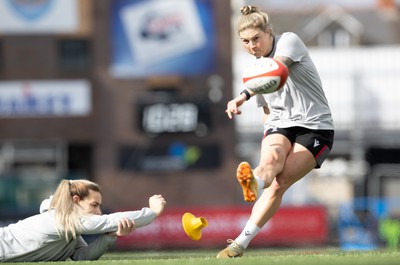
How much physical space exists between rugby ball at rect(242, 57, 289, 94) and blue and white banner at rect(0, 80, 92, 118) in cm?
2622

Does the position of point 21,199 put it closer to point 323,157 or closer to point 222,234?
point 222,234

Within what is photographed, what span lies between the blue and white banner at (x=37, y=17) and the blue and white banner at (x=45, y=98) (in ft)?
4.96

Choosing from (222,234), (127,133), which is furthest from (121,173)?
(222,234)

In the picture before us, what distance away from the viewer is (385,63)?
49188 millimetres

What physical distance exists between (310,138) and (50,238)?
2.13 m

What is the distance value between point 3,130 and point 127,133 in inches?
142

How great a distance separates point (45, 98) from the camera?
34781mm

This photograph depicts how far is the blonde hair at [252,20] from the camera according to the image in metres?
9.05

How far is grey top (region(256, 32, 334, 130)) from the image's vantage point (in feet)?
30.5

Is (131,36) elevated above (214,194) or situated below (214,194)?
above

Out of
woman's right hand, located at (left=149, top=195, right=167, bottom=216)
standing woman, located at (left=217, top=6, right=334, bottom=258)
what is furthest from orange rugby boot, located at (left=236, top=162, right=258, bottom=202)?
woman's right hand, located at (left=149, top=195, right=167, bottom=216)

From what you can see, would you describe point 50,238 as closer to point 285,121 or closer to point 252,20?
point 285,121

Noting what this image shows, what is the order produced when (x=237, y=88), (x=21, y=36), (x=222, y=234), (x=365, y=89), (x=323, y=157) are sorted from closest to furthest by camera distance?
(x=323, y=157) < (x=222, y=234) < (x=21, y=36) < (x=237, y=88) < (x=365, y=89)

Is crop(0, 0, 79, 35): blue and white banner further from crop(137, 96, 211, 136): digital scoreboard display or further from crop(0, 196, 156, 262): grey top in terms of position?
crop(0, 196, 156, 262): grey top
